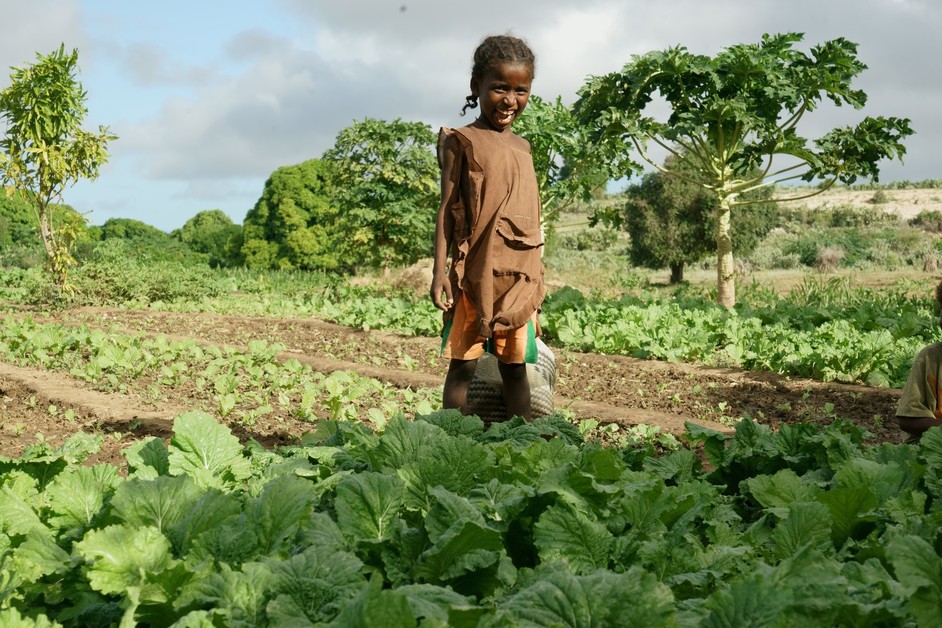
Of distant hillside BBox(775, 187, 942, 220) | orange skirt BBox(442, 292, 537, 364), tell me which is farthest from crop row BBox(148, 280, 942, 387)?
distant hillside BBox(775, 187, 942, 220)

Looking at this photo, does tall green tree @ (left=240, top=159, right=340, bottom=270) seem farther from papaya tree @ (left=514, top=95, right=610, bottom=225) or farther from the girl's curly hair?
the girl's curly hair

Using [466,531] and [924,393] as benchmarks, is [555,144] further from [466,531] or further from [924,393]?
[466,531]

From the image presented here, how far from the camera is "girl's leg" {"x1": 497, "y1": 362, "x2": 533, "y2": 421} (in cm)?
416

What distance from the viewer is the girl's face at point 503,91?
12.7 ft

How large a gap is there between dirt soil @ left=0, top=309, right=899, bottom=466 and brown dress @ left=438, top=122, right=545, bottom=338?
191cm

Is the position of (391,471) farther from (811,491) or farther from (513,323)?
(513,323)

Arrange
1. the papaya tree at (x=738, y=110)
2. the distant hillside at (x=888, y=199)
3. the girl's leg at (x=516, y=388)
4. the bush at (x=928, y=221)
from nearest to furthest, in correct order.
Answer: the girl's leg at (x=516, y=388) < the papaya tree at (x=738, y=110) < the bush at (x=928, y=221) < the distant hillside at (x=888, y=199)

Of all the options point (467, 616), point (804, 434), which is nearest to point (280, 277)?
point (804, 434)

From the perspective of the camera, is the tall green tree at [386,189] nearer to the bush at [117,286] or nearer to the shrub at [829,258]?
the bush at [117,286]

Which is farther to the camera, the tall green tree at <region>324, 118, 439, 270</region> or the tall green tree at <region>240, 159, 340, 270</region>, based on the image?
the tall green tree at <region>240, 159, 340, 270</region>

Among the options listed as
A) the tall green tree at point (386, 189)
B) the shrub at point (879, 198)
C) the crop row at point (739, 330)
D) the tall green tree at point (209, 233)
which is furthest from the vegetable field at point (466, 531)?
the shrub at point (879, 198)

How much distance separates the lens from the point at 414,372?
28.1 ft

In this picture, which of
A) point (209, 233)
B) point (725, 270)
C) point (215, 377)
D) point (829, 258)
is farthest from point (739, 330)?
point (209, 233)

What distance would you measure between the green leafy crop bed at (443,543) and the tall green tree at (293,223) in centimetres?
2633
